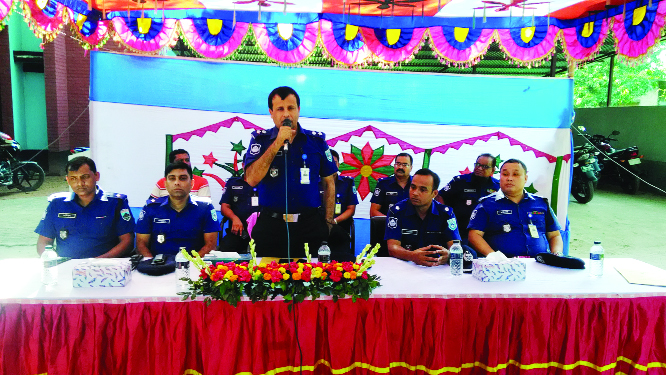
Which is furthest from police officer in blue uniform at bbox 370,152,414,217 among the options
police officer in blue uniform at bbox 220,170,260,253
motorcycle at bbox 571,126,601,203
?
motorcycle at bbox 571,126,601,203

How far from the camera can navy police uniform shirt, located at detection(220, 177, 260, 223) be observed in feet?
13.3

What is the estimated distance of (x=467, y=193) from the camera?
166 inches

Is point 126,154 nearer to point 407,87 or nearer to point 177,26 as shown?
point 177,26

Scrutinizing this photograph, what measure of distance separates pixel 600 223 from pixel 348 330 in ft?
19.9

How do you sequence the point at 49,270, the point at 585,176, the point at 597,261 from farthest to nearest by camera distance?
1. the point at 585,176
2. the point at 597,261
3. the point at 49,270

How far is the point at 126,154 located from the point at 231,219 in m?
1.28

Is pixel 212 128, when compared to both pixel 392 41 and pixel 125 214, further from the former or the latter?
pixel 392 41

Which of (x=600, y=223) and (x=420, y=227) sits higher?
(x=420, y=227)

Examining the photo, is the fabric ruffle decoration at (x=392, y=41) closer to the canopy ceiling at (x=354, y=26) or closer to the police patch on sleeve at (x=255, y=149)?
the canopy ceiling at (x=354, y=26)

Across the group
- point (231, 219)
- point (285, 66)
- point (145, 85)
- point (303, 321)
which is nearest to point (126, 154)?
point (145, 85)

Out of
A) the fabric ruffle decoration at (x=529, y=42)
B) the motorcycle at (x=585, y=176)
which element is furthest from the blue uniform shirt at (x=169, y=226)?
the motorcycle at (x=585, y=176)

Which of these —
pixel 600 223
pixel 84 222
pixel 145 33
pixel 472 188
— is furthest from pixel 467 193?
pixel 600 223

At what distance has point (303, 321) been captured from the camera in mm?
2035

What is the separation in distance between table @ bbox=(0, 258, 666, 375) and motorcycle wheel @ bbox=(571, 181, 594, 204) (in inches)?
267
